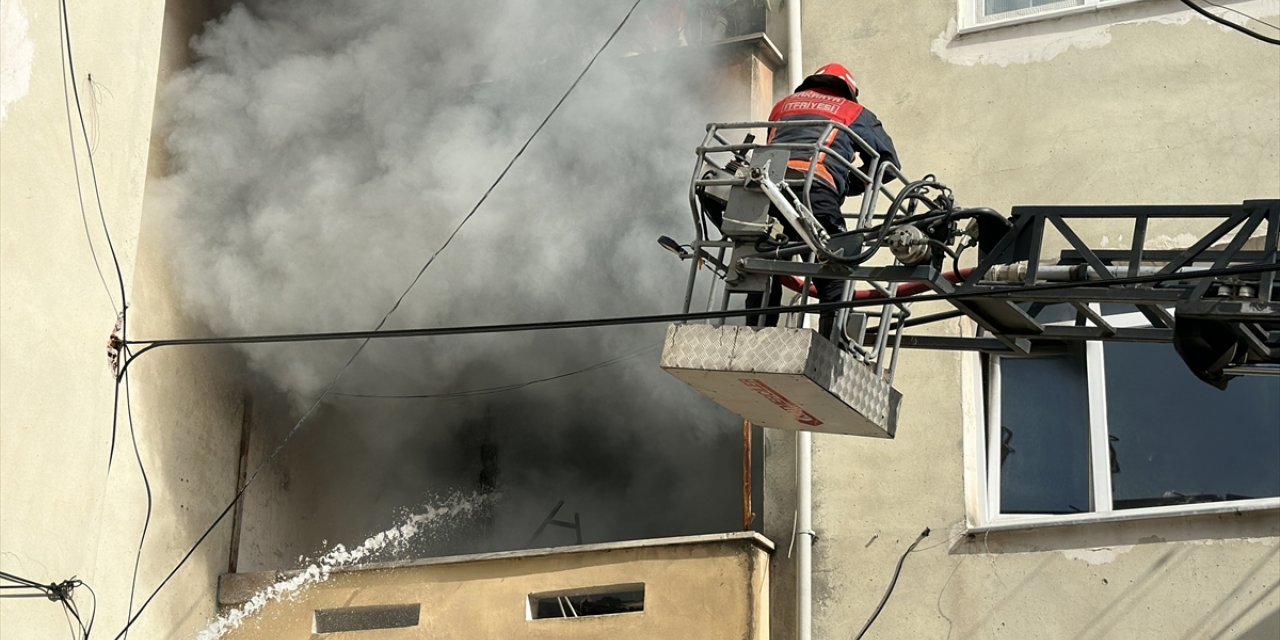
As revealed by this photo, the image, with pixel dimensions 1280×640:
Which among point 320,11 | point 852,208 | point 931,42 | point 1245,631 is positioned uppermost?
point 320,11

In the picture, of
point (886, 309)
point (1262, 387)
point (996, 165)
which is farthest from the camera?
point (996, 165)

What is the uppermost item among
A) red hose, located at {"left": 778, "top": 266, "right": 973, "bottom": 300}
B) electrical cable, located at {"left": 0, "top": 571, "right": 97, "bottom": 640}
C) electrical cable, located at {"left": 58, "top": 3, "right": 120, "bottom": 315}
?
electrical cable, located at {"left": 58, "top": 3, "right": 120, "bottom": 315}

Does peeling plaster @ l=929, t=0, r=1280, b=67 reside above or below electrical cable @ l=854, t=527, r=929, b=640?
above

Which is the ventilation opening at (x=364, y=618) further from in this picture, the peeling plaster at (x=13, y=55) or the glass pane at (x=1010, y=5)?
the glass pane at (x=1010, y=5)

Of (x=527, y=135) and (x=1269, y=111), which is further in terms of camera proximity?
(x=527, y=135)

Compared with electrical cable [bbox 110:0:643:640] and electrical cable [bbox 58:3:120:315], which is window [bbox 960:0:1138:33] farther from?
electrical cable [bbox 58:3:120:315]

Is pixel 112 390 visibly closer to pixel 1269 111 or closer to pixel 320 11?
pixel 320 11

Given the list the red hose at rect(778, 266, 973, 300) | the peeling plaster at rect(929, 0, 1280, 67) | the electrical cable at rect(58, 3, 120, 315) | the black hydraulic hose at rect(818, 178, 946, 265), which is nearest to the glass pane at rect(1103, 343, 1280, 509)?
the red hose at rect(778, 266, 973, 300)

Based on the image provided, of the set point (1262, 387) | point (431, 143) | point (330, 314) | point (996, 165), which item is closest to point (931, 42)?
point (996, 165)

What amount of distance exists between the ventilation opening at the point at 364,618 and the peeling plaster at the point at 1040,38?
4.74m

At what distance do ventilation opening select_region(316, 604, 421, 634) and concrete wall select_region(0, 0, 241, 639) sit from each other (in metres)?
0.89

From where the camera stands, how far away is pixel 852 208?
9.70m

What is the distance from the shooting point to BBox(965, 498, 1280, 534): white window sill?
7938 millimetres

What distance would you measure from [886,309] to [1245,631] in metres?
2.40
